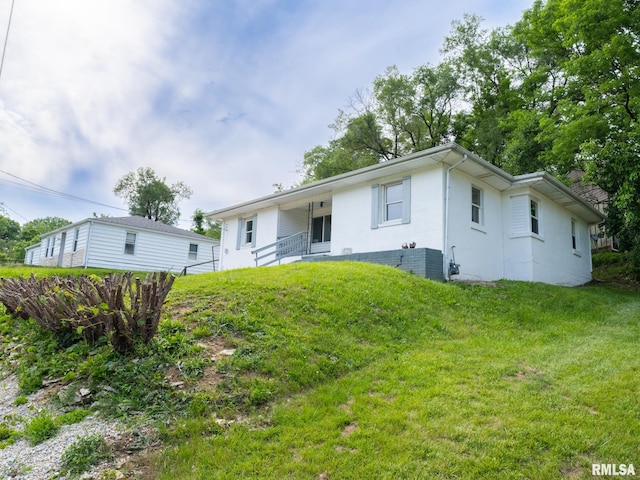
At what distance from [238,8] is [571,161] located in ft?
46.1

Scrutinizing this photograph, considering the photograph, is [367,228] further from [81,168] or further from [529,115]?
[81,168]

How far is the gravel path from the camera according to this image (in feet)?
9.23

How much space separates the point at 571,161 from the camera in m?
16.0

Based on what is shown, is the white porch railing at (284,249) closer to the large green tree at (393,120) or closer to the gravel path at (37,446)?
the large green tree at (393,120)

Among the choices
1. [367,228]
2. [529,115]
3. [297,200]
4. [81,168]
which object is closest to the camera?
[367,228]

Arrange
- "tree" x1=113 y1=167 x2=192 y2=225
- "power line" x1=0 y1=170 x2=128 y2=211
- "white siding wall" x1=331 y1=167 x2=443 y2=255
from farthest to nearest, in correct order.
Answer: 1. "tree" x1=113 y1=167 x2=192 y2=225
2. "power line" x1=0 y1=170 x2=128 y2=211
3. "white siding wall" x1=331 y1=167 x2=443 y2=255

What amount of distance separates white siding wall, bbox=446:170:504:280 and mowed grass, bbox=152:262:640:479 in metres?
3.00

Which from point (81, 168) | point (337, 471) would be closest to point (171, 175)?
point (81, 168)

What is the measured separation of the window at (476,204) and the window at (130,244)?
1711 centimetres

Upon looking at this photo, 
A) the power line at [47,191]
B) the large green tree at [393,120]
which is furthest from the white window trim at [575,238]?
the power line at [47,191]

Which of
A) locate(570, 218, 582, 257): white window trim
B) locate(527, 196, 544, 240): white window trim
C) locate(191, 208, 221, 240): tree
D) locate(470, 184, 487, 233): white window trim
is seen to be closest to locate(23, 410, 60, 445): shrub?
locate(470, 184, 487, 233): white window trim

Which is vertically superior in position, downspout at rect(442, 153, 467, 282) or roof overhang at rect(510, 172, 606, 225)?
roof overhang at rect(510, 172, 606, 225)
